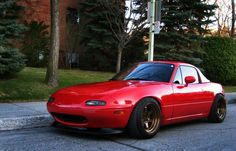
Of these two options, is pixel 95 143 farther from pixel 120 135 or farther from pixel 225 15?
pixel 225 15

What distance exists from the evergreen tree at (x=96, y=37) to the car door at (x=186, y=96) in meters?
13.4

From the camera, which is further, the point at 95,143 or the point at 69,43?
the point at 69,43

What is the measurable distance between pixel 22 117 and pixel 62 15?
17877mm

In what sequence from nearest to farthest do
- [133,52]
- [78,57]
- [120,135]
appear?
1. [120,135]
2. [133,52]
3. [78,57]

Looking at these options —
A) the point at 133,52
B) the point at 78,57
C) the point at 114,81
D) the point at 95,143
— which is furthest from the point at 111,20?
the point at 95,143

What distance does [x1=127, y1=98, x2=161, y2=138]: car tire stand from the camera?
23.1 feet

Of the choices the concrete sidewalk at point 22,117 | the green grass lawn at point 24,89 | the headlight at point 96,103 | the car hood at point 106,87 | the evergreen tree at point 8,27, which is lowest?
the concrete sidewalk at point 22,117

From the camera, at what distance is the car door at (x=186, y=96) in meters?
8.08

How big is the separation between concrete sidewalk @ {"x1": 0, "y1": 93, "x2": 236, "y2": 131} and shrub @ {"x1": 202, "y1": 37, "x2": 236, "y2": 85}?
45.4ft

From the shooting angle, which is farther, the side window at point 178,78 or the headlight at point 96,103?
the side window at point 178,78

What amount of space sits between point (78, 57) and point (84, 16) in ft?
8.56

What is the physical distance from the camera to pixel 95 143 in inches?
270

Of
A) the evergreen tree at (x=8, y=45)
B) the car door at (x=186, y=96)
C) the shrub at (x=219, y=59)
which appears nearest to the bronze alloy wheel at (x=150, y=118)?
the car door at (x=186, y=96)

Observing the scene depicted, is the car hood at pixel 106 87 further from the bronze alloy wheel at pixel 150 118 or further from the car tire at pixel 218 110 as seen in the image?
the car tire at pixel 218 110
